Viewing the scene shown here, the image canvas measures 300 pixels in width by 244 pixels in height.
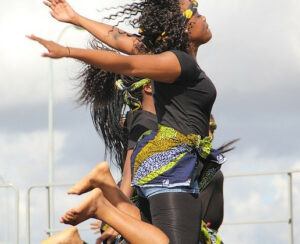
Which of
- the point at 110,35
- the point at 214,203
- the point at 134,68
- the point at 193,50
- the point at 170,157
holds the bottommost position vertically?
the point at 214,203

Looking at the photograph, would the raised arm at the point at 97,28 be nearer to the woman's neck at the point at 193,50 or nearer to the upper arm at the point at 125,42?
the upper arm at the point at 125,42

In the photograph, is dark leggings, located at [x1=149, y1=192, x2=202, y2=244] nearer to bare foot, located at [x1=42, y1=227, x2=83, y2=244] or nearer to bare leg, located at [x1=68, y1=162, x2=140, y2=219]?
bare leg, located at [x1=68, y1=162, x2=140, y2=219]

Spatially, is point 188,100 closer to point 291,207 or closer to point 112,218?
point 112,218

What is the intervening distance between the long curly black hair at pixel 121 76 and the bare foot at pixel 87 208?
0.86 metres

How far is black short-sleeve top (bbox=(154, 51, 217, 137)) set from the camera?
5.66 m

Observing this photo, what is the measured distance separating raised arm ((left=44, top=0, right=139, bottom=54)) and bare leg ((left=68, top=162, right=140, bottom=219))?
77 cm

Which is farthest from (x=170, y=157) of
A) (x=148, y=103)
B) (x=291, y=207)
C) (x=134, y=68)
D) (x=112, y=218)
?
(x=291, y=207)

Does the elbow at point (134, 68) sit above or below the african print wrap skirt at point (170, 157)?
above

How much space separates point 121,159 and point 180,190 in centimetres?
185

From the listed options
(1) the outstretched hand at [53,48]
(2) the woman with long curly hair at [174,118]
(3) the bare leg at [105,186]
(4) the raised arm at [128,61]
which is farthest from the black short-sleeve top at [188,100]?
(1) the outstretched hand at [53,48]

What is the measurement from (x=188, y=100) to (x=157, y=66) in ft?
1.08

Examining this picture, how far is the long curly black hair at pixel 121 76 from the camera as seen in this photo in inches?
230

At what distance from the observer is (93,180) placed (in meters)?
5.93

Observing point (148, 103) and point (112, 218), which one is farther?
point (148, 103)
